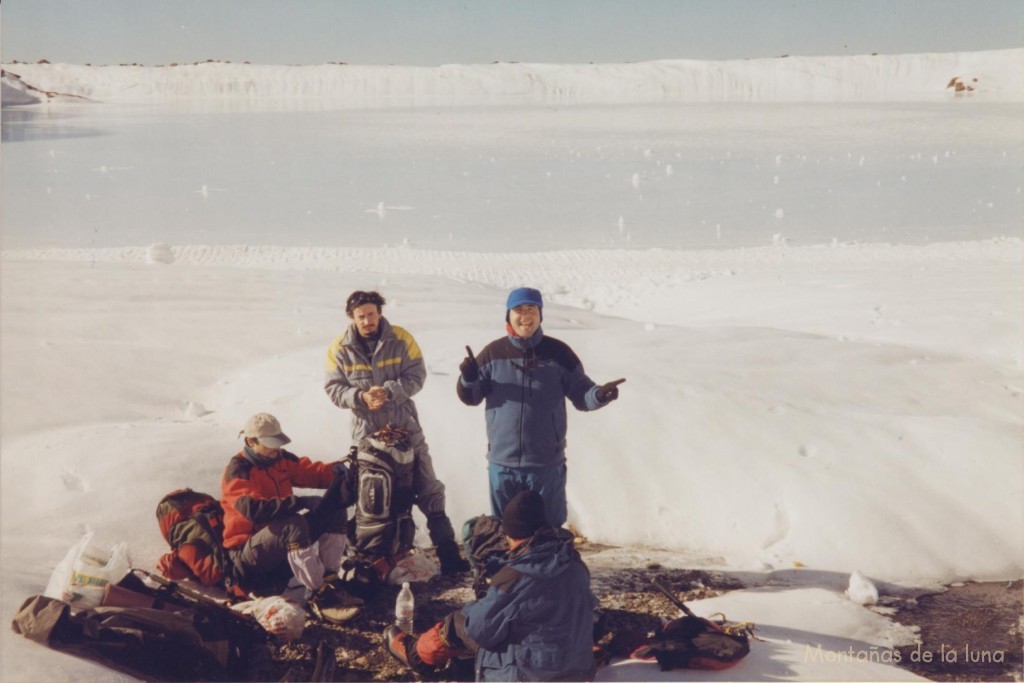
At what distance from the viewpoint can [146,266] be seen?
12.4 metres

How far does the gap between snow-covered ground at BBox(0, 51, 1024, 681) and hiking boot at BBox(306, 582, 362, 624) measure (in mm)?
945

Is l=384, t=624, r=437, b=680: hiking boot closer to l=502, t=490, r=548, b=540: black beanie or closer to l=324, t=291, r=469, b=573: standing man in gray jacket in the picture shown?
l=324, t=291, r=469, b=573: standing man in gray jacket

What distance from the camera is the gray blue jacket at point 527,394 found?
455cm

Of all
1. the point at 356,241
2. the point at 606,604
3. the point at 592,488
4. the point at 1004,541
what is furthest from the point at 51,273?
the point at 1004,541

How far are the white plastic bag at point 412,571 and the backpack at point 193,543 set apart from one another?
860mm

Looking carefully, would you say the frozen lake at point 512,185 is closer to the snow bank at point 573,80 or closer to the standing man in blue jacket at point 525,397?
the standing man in blue jacket at point 525,397

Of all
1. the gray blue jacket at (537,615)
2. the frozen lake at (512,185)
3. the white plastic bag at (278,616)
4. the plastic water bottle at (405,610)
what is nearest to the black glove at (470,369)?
the plastic water bottle at (405,610)

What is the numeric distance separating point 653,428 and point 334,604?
295 centimetres

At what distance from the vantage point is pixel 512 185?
82.4 ft

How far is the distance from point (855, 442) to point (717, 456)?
3.62 feet

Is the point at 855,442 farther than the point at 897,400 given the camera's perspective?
No

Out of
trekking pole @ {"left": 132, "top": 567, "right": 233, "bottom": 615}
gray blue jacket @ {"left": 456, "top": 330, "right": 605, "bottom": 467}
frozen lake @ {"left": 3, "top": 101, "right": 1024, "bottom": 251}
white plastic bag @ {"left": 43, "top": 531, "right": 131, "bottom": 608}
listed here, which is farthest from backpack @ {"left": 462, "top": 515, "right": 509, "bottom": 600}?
frozen lake @ {"left": 3, "top": 101, "right": 1024, "bottom": 251}

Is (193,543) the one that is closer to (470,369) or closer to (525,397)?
(470,369)

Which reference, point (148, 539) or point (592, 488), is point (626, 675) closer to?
point (592, 488)
